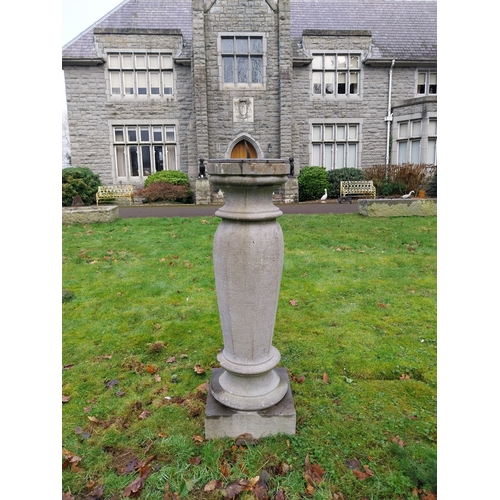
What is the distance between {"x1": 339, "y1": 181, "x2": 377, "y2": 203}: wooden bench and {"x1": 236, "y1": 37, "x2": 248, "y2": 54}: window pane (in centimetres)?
666

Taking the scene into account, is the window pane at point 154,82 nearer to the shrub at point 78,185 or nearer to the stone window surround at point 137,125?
the stone window surround at point 137,125

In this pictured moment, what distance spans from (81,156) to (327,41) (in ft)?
39.5

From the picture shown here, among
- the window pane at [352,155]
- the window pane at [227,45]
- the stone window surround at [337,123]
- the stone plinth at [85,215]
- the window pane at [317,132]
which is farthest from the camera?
the window pane at [352,155]

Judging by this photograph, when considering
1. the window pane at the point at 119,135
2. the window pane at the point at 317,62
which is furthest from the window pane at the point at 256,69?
the window pane at the point at 119,135

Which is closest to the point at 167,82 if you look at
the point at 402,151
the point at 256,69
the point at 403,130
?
the point at 256,69

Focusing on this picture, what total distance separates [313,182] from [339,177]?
4.30 feet

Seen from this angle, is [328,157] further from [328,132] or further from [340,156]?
[328,132]

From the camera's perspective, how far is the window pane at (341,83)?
16.7m

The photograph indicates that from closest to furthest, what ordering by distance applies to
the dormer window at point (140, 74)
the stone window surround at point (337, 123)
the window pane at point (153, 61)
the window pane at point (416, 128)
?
the dormer window at point (140, 74)
the window pane at point (153, 61)
the window pane at point (416, 128)
the stone window surround at point (337, 123)

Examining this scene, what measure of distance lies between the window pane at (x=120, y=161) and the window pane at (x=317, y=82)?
9.05m

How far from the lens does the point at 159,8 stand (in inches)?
675

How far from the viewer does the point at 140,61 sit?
15.8 m

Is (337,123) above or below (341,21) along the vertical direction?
below

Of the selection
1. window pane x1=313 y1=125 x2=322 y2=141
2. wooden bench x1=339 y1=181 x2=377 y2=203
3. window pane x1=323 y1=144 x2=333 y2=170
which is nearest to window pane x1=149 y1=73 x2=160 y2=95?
window pane x1=313 y1=125 x2=322 y2=141
